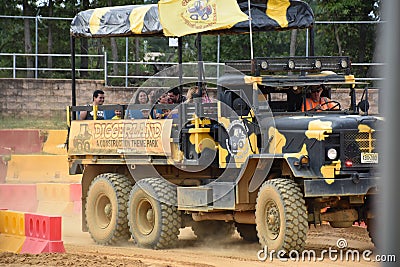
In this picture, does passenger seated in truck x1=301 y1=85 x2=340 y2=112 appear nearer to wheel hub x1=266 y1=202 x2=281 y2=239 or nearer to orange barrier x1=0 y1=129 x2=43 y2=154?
wheel hub x1=266 y1=202 x2=281 y2=239

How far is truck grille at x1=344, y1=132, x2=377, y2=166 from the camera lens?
959 centimetres

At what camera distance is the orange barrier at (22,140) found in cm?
2295

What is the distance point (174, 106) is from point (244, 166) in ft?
5.60

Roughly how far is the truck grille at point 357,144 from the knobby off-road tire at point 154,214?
2.92m

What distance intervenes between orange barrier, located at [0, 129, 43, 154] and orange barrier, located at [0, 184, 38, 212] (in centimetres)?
596

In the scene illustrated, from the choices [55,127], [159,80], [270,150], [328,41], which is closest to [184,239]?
[270,150]

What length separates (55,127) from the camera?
26.0 metres

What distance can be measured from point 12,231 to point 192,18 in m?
3.63

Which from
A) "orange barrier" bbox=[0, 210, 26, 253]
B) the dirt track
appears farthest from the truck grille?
"orange barrier" bbox=[0, 210, 26, 253]

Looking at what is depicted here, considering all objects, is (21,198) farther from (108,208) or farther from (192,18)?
(192,18)

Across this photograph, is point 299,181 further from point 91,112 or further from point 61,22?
point 61,22

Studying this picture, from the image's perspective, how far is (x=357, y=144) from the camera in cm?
964

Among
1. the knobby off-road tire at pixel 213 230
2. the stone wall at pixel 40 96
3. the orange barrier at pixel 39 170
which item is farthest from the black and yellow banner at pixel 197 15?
the stone wall at pixel 40 96

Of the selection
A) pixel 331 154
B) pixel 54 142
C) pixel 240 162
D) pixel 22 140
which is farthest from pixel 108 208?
pixel 22 140
